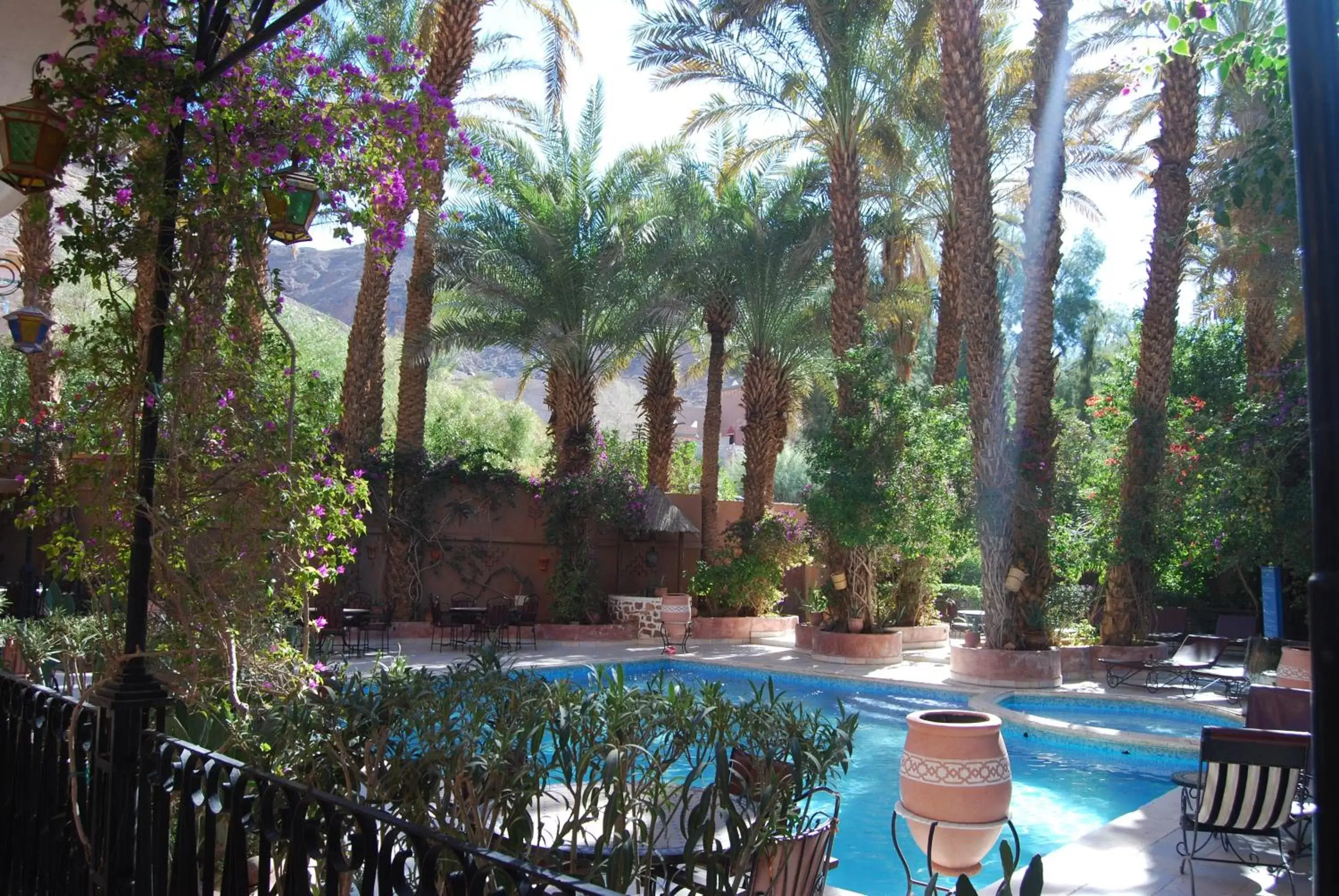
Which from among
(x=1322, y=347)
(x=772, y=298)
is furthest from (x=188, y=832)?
(x=772, y=298)

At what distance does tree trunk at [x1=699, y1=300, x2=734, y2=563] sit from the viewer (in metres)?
21.5

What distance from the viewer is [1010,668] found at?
13.8 metres

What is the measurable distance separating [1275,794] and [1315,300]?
538 centimetres

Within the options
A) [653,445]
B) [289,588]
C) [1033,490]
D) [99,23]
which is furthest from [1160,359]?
[99,23]

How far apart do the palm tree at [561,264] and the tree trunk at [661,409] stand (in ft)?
7.83

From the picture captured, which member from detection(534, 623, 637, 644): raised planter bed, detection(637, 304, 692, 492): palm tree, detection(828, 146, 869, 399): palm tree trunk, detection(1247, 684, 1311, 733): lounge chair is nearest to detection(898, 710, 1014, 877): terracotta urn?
detection(1247, 684, 1311, 733): lounge chair

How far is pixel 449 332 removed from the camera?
741 inches

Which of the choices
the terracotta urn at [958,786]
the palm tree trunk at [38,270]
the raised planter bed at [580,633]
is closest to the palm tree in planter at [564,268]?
the raised planter bed at [580,633]

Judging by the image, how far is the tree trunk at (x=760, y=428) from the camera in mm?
20797

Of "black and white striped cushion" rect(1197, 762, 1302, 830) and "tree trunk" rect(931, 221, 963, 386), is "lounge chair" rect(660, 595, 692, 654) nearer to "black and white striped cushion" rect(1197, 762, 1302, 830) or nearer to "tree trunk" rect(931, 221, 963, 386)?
"tree trunk" rect(931, 221, 963, 386)

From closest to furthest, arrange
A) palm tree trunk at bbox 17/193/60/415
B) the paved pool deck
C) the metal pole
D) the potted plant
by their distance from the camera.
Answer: the metal pole, the paved pool deck, palm tree trunk at bbox 17/193/60/415, the potted plant

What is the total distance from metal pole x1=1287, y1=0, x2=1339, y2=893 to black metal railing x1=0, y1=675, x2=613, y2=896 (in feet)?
3.48

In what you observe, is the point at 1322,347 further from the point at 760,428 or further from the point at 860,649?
the point at 760,428

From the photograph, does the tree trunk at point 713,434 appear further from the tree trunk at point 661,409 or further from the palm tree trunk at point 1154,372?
the palm tree trunk at point 1154,372
